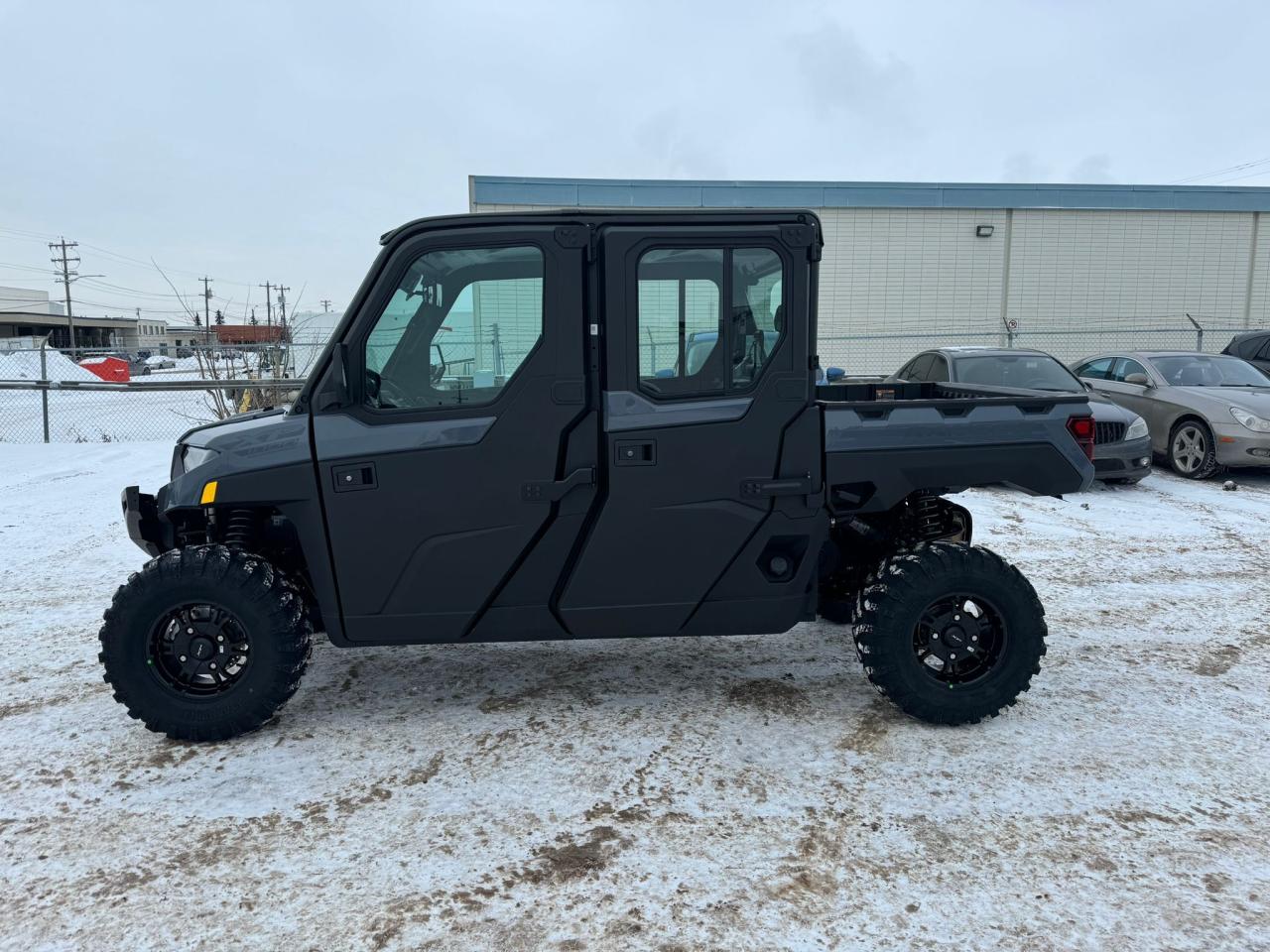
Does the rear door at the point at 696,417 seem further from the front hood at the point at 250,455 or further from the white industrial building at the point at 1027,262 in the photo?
the white industrial building at the point at 1027,262

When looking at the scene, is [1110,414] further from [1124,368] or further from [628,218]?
[628,218]

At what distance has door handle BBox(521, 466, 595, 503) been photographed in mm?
3379

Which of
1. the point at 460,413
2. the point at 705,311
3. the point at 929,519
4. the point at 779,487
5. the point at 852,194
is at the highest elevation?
the point at 852,194

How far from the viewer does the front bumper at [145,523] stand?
3.55 metres

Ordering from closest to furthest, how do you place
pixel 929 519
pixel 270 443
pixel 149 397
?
pixel 270 443 → pixel 929 519 → pixel 149 397

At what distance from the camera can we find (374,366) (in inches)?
132

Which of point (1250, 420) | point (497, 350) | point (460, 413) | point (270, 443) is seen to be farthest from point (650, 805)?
point (1250, 420)

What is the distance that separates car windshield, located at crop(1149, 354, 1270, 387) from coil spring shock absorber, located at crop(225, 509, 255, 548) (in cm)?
1032

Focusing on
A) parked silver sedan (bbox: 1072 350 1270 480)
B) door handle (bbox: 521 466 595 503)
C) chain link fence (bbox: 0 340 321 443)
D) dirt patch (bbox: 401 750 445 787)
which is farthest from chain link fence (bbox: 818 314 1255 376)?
dirt patch (bbox: 401 750 445 787)

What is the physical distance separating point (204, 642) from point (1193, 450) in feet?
33.7

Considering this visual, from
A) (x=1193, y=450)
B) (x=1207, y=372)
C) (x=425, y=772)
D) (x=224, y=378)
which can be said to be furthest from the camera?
(x=224, y=378)

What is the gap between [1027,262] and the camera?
62.9ft

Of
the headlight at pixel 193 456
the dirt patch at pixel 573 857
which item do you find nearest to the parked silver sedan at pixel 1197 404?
the dirt patch at pixel 573 857

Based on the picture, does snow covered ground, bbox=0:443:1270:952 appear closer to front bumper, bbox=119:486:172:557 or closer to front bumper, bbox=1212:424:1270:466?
front bumper, bbox=119:486:172:557
